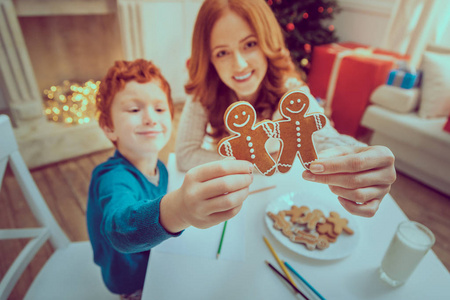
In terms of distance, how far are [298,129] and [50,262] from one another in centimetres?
84

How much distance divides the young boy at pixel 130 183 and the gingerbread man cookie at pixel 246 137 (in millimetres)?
48

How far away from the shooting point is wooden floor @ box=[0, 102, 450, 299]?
1.48m

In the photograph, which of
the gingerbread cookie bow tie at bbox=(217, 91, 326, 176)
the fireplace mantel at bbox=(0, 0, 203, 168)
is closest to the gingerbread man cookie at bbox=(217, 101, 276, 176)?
the gingerbread cookie bow tie at bbox=(217, 91, 326, 176)

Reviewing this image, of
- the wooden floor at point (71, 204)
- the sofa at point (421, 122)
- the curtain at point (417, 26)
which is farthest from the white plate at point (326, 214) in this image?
the curtain at point (417, 26)

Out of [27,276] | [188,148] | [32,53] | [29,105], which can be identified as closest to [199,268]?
[188,148]

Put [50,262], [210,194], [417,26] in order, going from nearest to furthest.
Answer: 1. [210,194]
2. [50,262]
3. [417,26]

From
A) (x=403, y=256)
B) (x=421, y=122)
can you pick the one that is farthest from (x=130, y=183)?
(x=421, y=122)

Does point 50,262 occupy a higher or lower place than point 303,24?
lower

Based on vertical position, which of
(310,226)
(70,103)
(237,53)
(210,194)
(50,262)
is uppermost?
(237,53)

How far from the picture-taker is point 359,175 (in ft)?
1.82

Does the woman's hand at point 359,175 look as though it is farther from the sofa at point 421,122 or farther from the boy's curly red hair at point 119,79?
the sofa at point 421,122

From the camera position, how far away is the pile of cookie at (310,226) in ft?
2.21

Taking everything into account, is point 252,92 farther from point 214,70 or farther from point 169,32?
point 169,32

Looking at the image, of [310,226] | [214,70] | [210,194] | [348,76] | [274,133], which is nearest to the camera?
[210,194]
